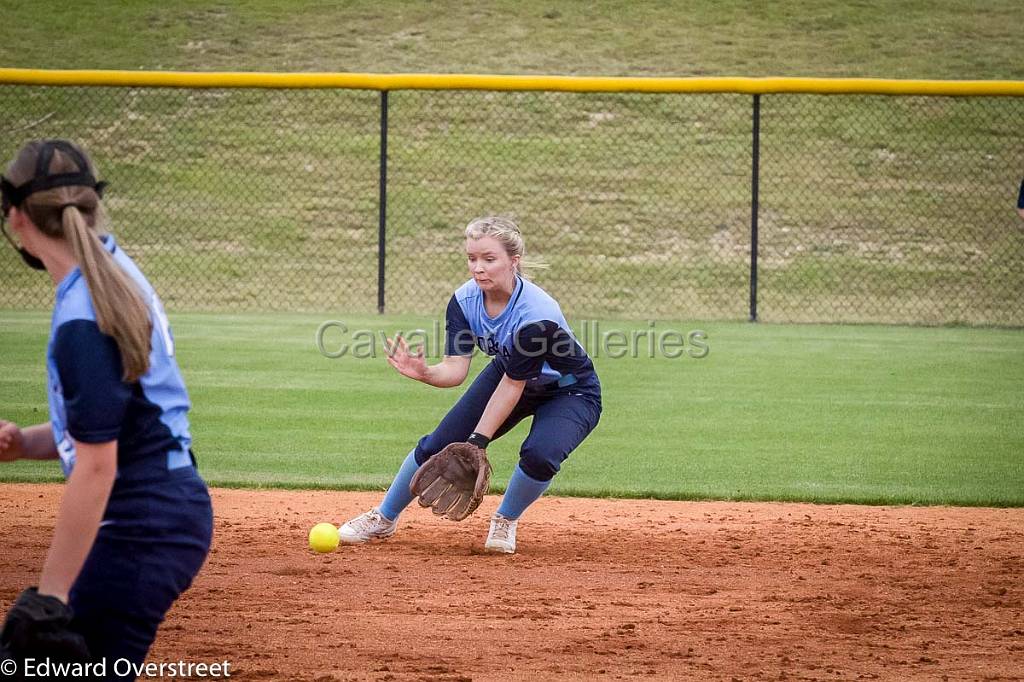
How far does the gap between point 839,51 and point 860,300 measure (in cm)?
1046

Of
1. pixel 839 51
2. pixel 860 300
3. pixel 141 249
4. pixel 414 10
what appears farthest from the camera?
pixel 414 10

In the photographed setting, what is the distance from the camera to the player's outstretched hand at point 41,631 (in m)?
2.34

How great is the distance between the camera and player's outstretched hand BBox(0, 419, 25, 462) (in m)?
2.76

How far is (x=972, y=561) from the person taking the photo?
5.61m

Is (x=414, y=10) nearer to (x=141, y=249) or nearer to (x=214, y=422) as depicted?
(x=141, y=249)

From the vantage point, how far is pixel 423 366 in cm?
509

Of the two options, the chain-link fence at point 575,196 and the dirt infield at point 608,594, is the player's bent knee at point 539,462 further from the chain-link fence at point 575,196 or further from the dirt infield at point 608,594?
the chain-link fence at point 575,196

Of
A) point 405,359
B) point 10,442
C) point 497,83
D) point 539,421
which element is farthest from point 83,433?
point 497,83

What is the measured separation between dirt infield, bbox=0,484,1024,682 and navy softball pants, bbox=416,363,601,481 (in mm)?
487

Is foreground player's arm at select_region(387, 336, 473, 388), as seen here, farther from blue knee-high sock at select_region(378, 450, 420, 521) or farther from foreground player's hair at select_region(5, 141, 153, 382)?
foreground player's hair at select_region(5, 141, 153, 382)

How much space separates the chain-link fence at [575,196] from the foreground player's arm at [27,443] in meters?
13.2

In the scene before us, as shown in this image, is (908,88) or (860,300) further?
(860,300)

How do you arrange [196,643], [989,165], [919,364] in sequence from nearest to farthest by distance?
[196,643] < [919,364] < [989,165]

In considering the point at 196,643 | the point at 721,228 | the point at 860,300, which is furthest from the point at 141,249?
the point at 196,643
